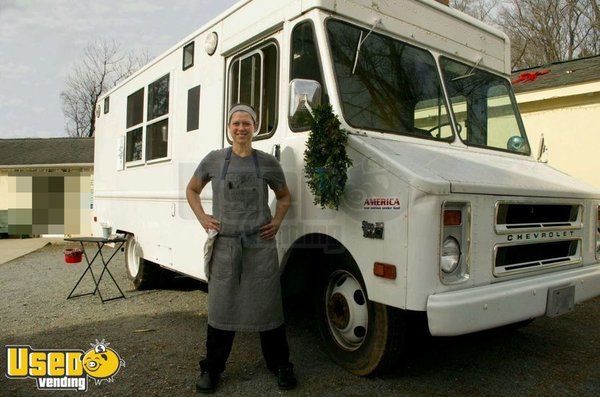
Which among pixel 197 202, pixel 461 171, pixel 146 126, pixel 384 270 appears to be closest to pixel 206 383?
pixel 197 202

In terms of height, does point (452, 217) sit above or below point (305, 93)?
below

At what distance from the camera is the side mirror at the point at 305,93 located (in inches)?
125

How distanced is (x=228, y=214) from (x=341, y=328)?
119cm

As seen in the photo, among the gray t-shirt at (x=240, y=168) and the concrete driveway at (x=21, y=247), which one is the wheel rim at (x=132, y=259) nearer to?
the gray t-shirt at (x=240, y=168)

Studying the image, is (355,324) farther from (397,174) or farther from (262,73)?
(262,73)

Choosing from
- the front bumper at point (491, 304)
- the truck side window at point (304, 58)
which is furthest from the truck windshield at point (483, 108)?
the front bumper at point (491, 304)

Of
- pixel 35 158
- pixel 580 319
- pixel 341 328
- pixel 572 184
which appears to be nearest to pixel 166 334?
pixel 341 328

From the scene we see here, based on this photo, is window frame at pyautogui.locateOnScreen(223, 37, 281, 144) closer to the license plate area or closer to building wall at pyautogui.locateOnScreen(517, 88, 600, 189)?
the license plate area

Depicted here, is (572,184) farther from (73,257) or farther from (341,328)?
(73,257)

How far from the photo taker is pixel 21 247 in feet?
46.1

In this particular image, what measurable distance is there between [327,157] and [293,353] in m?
1.86

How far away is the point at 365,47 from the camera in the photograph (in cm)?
355

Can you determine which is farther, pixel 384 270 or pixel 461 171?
pixel 461 171

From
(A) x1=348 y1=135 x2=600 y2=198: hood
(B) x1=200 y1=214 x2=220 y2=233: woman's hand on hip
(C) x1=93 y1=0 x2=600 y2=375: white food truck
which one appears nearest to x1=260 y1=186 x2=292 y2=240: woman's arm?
(C) x1=93 y1=0 x2=600 y2=375: white food truck
